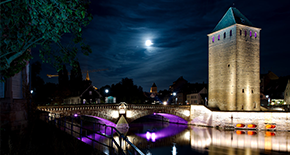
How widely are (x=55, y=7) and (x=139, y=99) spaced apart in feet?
178

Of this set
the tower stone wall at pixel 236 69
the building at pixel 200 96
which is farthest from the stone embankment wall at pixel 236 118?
the building at pixel 200 96

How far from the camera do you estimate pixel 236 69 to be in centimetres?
3934

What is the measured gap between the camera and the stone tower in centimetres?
3969

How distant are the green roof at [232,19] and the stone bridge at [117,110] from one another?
17222 millimetres

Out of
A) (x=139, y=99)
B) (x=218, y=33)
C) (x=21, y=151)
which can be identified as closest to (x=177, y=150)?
(x=21, y=151)

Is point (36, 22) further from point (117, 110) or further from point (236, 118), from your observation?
point (236, 118)

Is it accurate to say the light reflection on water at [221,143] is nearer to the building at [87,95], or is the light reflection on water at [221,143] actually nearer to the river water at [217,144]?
the river water at [217,144]

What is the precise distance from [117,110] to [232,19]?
87.8 feet

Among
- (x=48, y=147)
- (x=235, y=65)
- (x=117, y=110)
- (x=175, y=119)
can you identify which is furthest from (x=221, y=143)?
(x=48, y=147)

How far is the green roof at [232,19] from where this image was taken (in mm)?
41250

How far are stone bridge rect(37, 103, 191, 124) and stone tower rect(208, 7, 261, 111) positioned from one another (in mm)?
7148

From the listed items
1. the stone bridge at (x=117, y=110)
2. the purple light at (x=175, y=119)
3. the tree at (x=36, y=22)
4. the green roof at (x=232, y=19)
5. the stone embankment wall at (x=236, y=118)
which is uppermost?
the green roof at (x=232, y=19)

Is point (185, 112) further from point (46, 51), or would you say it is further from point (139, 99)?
point (46, 51)

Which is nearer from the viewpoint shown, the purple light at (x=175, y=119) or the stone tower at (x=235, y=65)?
the stone tower at (x=235, y=65)
